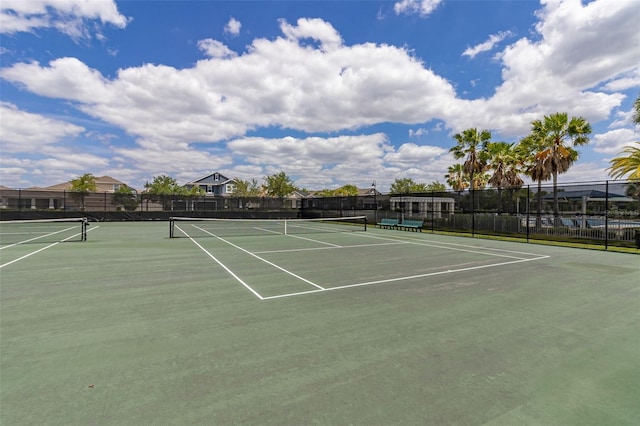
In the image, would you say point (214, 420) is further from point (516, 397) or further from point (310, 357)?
point (516, 397)

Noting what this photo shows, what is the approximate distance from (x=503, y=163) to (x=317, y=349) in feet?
101

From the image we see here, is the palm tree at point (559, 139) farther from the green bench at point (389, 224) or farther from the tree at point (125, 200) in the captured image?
the tree at point (125, 200)

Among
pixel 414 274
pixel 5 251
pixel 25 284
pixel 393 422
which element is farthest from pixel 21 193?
pixel 393 422

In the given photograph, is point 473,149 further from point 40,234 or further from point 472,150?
point 40,234

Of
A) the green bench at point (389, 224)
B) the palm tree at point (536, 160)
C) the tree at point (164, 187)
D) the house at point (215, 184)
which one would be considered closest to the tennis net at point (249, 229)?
the green bench at point (389, 224)

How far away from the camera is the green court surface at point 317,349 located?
2555 millimetres

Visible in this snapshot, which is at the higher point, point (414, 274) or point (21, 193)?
point (21, 193)

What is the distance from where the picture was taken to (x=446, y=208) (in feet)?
91.4

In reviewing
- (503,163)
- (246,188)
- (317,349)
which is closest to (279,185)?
(246,188)

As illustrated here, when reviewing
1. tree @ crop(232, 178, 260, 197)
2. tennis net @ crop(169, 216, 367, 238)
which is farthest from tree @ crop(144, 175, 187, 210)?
tennis net @ crop(169, 216, 367, 238)

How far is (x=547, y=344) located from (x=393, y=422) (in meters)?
2.61

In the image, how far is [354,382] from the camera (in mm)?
2941

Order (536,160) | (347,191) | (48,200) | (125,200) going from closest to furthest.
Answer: (536,160)
(48,200)
(125,200)
(347,191)

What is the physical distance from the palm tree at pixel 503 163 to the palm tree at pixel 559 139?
655cm
